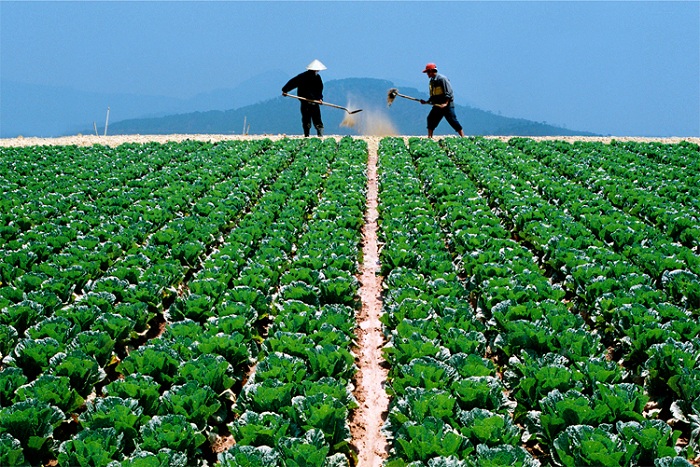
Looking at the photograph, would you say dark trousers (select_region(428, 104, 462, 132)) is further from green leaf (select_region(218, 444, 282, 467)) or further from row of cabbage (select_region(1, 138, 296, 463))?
green leaf (select_region(218, 444, 282, 467))

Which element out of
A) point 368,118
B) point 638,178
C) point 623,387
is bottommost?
point 623,387

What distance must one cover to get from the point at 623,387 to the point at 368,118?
763 inches

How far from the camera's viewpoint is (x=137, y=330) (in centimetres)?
586

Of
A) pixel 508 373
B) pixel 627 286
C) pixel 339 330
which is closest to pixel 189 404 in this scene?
pixel 339 330

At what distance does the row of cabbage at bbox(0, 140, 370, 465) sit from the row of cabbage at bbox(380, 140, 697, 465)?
4.32 ft

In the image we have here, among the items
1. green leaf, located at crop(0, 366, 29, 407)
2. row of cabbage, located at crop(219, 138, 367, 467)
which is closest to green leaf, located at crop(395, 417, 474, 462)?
row of cabbage, located at crop(219, 138, 367, 467)

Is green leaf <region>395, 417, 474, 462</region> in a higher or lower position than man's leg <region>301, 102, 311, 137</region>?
lower

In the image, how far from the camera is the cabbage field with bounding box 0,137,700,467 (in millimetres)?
3791

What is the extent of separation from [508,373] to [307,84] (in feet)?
53.5

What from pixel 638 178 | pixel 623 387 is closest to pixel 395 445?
pixel 623 387

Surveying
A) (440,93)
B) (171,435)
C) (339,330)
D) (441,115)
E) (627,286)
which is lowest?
(171,435)

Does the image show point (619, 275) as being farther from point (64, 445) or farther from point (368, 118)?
point (368, 118)

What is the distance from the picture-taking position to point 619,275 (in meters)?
6.57

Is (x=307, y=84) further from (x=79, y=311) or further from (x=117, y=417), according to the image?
(x=117, y=417)
